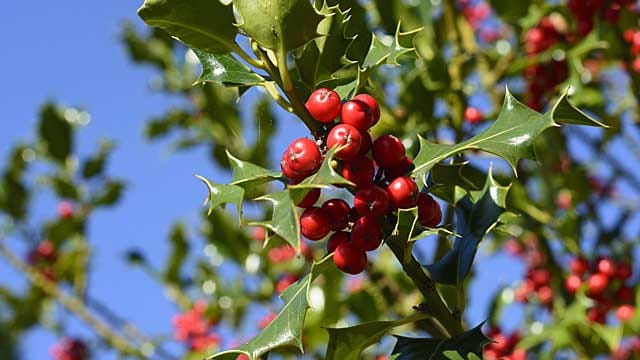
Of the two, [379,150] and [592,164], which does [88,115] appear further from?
[379,150]

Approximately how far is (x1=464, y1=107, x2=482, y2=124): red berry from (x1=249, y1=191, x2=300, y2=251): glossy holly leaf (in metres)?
1.32

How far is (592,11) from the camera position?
213cm

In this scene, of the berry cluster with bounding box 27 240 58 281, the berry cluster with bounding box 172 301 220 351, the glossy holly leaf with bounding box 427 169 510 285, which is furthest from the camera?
the berry cluster with bounding box 27 240 58 281

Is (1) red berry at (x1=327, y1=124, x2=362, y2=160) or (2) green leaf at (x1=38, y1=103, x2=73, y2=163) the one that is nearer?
(1) red berry at (x1=327, y1=124, x2=362, y2=160)

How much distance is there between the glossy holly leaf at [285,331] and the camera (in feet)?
3.26

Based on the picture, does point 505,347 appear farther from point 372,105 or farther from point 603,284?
point 372,105

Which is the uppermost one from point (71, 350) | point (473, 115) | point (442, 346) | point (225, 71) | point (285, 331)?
point (225, 71)

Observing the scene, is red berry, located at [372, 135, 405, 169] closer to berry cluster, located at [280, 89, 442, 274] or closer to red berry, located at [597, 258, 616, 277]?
berry cluster, located at [280, 89, 442, 274]

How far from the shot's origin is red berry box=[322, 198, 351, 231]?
1.03m

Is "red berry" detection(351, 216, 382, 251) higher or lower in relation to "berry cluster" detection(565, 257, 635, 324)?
higher

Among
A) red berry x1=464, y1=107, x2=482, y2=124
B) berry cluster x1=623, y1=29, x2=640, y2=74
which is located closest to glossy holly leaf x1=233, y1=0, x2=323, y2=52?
red berry x1=464, y1=107, x2=482, y2=124

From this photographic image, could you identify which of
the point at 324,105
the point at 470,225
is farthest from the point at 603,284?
the point at 324,105

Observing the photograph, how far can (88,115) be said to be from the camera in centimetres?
313

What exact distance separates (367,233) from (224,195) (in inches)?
7.0
